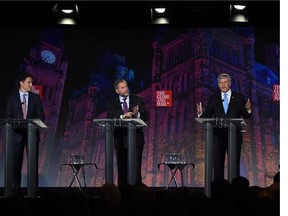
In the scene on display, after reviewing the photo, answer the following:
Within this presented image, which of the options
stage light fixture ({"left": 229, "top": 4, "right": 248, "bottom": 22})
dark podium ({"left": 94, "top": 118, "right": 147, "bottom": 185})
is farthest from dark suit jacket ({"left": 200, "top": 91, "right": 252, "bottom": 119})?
stage light fixture ({"left": 229, "top": 4, "right": 248, "bottom": 22})

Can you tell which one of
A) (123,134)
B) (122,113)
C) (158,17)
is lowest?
→ (123,134)

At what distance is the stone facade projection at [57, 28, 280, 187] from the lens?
37.3ft

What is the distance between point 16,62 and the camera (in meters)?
11.6

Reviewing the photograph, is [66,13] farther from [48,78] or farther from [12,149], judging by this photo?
[12,149]

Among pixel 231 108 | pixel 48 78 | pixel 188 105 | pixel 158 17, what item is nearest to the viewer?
pixel 231 108

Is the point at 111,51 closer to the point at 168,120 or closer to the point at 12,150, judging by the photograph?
the point at 168,120

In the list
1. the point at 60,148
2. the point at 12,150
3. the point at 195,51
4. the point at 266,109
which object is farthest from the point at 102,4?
the point at 12,150

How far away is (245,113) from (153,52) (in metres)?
4.49

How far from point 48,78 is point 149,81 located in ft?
6.49

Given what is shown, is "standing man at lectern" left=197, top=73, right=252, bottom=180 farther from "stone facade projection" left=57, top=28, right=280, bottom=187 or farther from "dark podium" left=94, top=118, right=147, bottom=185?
"stone facade projection" left=57, top=28, right=280, bottom=187

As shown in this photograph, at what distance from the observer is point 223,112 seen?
747 centimetres

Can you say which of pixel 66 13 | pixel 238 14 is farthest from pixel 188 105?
pixel 66 13

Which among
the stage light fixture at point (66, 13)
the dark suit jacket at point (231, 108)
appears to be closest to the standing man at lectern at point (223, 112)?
the dark suit jacket at point (231, 108)

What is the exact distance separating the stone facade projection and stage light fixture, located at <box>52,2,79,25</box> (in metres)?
1.18
